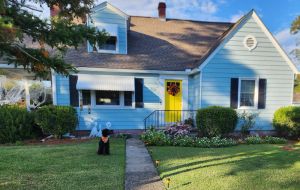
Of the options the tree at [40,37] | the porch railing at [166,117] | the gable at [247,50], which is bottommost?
the porch railing at [166,117]

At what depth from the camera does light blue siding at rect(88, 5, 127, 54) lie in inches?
422

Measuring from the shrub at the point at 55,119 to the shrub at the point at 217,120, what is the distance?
5.52 meters

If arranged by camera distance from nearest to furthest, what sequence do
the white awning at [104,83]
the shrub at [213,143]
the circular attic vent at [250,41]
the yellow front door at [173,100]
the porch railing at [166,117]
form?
the shrub at [213,143] < the white awning at [104,83] < the circular attic vent at [250,41] < the porch railing at [166,117] < the yellow front door at [173,100]

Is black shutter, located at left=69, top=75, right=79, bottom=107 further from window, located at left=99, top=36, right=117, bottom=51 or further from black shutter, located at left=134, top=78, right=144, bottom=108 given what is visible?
black shutter, located at left=134, top=78, right=144, bottom=108

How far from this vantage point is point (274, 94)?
1053cm

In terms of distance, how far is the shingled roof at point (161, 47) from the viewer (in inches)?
415

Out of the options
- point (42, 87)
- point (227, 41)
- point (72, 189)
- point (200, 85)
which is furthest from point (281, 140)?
point (42, 87)

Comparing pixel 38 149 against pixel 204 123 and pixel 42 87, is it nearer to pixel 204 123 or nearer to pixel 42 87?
pixel 42 87

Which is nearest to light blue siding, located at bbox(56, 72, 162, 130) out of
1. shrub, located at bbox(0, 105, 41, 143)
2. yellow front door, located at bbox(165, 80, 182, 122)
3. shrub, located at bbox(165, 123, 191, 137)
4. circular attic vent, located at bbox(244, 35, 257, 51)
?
yellow front door, located at bbox(165, 80, 182, 122)

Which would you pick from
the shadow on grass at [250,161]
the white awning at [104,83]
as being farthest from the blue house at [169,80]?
the shadow on grass at [250,161]

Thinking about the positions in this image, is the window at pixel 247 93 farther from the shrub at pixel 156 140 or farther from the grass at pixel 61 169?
the grass at pixel 61 169

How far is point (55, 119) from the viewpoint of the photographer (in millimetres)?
8695

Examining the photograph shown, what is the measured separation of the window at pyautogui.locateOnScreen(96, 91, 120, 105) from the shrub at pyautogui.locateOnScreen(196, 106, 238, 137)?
410 cm

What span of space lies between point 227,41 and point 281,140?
4895 millimetres
